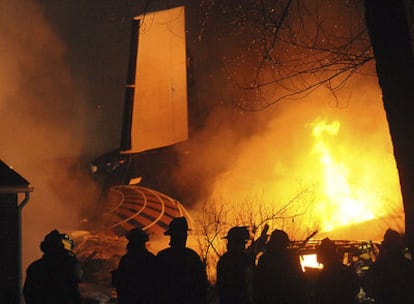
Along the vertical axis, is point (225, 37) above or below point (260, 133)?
above

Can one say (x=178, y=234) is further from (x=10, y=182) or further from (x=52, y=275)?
(x=10, y=182)

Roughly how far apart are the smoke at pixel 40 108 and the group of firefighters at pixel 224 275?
51.9 ft

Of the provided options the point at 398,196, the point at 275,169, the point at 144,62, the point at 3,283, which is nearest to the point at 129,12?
the point at 144,62

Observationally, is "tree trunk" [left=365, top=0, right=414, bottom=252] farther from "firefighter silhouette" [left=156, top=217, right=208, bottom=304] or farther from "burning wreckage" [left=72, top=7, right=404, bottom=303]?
"burning wreckage" [left=72, top=7, right=404, bottom=303]

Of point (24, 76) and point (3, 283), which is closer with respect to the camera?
point (3, 283)

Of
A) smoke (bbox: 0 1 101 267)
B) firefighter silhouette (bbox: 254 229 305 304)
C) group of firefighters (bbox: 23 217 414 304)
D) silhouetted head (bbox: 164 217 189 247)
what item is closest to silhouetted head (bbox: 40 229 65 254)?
group of firefighters (bbox: 23 217 414 304)

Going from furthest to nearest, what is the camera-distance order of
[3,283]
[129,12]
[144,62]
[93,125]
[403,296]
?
[93,125]
[129,12]
[144,62]
[3,283]
[403,296]

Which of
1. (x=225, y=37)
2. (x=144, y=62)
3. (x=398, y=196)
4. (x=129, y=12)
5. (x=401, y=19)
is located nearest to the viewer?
(x=401, y=19)

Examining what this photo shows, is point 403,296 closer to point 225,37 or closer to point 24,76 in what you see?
point 225,37

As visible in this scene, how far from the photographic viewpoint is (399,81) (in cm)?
516

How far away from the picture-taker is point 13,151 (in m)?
23.8

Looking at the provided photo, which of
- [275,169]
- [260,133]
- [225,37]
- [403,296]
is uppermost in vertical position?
[225,37]

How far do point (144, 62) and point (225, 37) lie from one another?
3.84 metres

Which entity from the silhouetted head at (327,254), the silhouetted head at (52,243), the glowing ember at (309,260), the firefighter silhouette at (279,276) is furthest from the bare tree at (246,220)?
the silhouetted head at (52,243)
